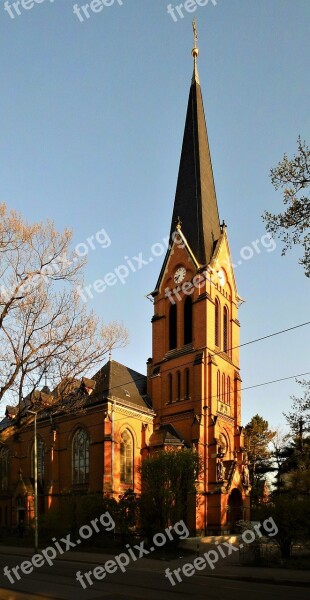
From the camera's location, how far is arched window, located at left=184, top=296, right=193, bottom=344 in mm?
43900

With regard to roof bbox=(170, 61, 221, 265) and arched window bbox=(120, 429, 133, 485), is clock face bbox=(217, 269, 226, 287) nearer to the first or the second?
roof bbox=(170, 61, 221, 265)

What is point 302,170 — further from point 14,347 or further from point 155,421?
point 155,421

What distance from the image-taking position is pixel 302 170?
1291 centimetres

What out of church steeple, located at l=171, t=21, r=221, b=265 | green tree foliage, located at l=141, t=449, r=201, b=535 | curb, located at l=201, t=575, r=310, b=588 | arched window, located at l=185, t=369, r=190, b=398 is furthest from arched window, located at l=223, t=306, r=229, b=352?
curb, located at l=201, t=575, r=310, b=588

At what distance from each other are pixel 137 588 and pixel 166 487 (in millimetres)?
13819

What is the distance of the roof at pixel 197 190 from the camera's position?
1812 inches

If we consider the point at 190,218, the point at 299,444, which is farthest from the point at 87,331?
the point at 299,444

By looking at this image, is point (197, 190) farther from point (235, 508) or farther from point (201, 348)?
point (235, 508)

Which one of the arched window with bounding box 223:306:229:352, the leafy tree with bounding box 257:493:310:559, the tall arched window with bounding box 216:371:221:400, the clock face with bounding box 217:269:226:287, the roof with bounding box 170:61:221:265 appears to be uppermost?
the roof with bounding box 170:61:221:265

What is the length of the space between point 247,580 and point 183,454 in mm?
12532

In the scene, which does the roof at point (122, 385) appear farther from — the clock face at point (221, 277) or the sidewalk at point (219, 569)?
the sidewalk at point (219, 569)

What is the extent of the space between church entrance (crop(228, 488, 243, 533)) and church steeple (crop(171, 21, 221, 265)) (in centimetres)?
1765

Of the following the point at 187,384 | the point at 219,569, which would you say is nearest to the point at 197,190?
the point at 187,384

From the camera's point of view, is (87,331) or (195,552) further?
(195,552)
